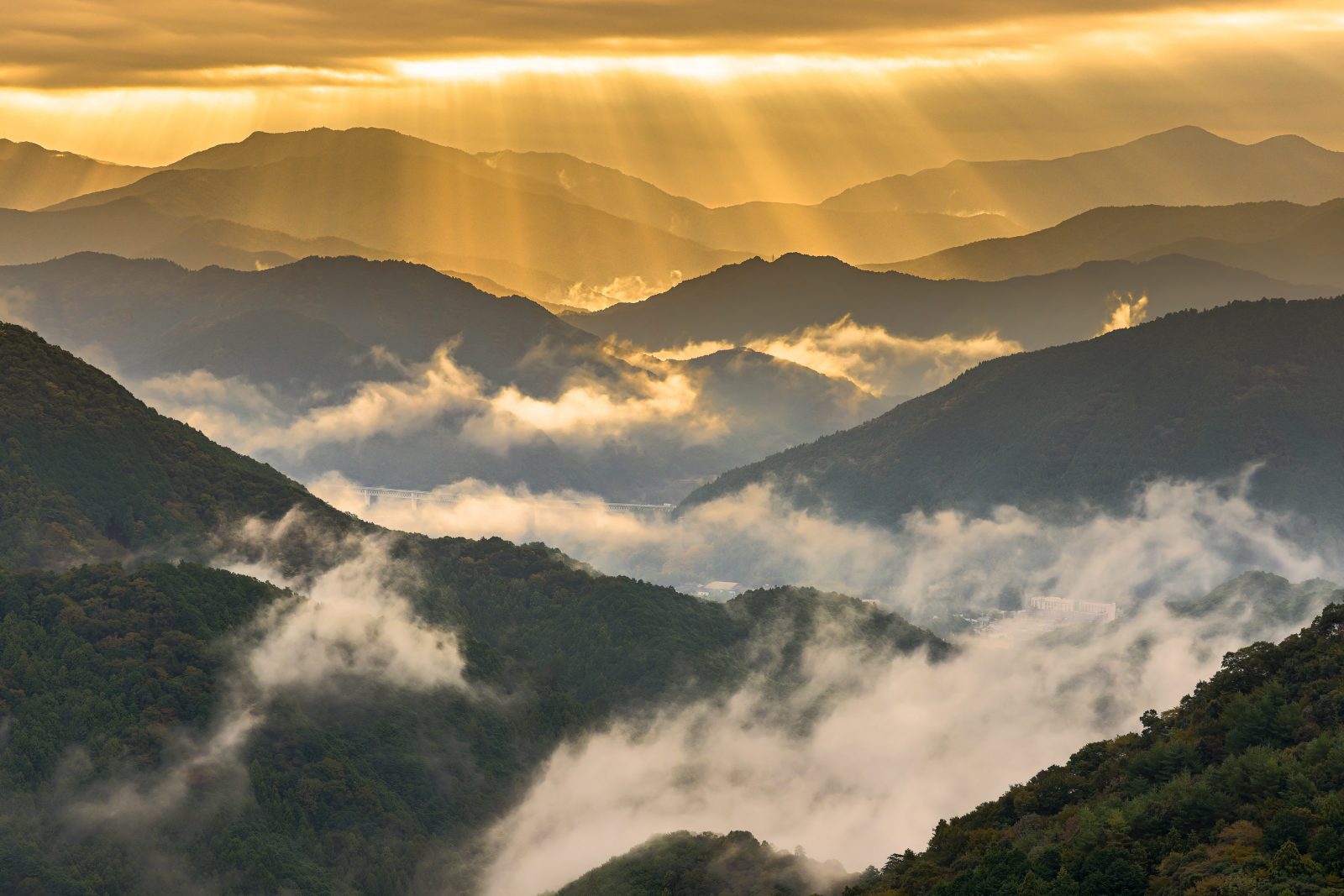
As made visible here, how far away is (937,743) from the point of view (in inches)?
6929

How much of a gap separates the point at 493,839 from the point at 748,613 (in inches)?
2235

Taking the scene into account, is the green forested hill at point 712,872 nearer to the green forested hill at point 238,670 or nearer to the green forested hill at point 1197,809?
the green forested hill at point 1197,809

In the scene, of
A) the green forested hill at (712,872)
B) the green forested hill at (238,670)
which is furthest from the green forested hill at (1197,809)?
the green forested hill at (238,670)

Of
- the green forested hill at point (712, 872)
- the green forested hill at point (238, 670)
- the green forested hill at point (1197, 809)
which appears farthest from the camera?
the green forested hill at point (238, 670)

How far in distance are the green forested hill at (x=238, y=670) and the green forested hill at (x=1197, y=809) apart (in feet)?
163

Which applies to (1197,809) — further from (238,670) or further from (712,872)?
(238,670)

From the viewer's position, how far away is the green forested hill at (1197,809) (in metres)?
71.2

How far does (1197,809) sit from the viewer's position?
77.9m

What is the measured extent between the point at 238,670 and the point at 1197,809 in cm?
8172

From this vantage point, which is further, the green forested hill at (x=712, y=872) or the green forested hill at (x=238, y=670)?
the green forested hill at (x=238, y=670)

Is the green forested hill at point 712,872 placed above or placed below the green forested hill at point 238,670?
below

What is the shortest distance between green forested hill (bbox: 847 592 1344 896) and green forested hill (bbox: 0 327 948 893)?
163 feet

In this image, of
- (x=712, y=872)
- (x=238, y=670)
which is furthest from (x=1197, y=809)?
(x=238, y=670)

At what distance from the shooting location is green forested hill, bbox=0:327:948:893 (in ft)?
419
